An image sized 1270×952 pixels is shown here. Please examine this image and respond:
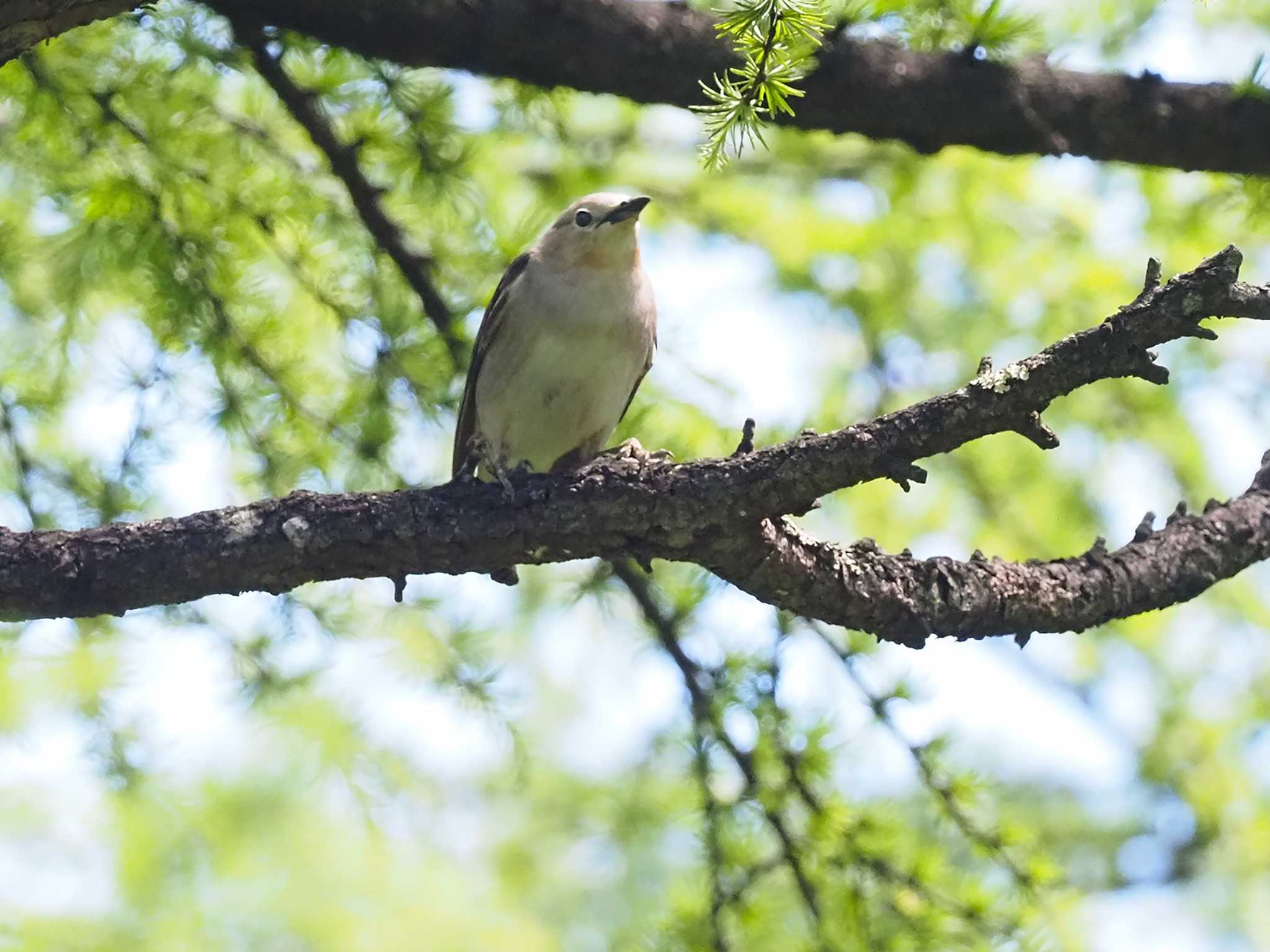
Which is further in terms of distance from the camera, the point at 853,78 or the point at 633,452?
the point at 853,78

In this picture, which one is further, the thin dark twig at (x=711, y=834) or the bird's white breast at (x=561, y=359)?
the bird's white breast at (x=561, y=359)

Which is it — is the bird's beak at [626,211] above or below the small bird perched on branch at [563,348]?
above

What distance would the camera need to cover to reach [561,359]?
419 cm

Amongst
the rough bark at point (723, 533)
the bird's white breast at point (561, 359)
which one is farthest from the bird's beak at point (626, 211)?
the rough bark at point (723, 533)

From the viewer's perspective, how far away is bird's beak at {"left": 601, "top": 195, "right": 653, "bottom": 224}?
4.25 m

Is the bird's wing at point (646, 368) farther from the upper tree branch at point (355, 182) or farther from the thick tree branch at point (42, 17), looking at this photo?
the thick tree branch at point (42, 17)

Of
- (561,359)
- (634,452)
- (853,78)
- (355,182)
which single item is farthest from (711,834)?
(853,78)

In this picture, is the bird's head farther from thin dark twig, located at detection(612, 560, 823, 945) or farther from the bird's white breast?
thin dark twig, located at detection(612, 560, 823, 945)

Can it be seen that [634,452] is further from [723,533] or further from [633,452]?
[723,533]

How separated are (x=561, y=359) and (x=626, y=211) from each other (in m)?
0.58

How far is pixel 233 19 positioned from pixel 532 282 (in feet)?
4.14

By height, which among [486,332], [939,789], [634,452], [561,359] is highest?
[486,332]

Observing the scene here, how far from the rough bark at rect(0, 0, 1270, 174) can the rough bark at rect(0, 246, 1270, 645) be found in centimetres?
153

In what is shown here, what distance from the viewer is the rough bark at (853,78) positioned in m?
3.64
